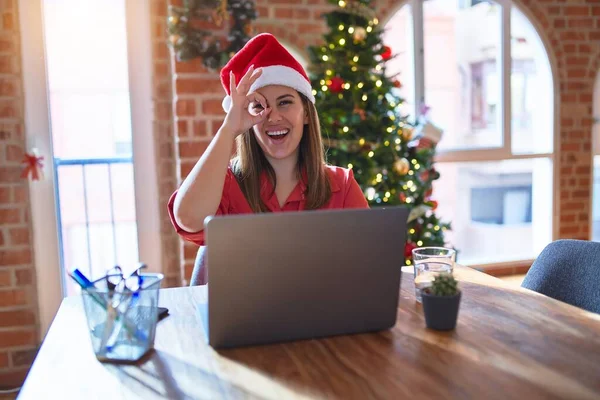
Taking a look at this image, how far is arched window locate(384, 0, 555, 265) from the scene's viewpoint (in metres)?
3.82

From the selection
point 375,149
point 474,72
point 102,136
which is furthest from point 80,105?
point 474,72

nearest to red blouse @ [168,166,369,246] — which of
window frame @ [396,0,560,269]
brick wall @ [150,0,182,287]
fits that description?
brick wall @ [150,0,182,287]

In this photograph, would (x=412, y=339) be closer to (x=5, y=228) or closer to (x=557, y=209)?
(x=5, y=228)

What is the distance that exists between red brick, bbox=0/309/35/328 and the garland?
4.60ft

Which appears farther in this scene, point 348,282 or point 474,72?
point 474,72

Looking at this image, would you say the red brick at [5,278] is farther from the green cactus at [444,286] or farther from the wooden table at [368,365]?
the green cactus at [444,286]

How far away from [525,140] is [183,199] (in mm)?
3994

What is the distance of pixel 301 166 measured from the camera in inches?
67.4

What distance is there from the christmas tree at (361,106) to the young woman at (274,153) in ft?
3.56

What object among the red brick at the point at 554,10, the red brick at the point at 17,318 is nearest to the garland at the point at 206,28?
the red brick at the point at 17,318

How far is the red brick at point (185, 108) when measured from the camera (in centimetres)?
278

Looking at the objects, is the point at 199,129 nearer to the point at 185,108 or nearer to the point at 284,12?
the point at 185,108

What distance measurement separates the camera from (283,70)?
160cm

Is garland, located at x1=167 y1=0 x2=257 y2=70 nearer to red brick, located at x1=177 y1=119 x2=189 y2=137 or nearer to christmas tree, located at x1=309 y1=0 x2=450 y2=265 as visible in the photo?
red brick, located at x1=177 y1=119 x2=189 y2=137
